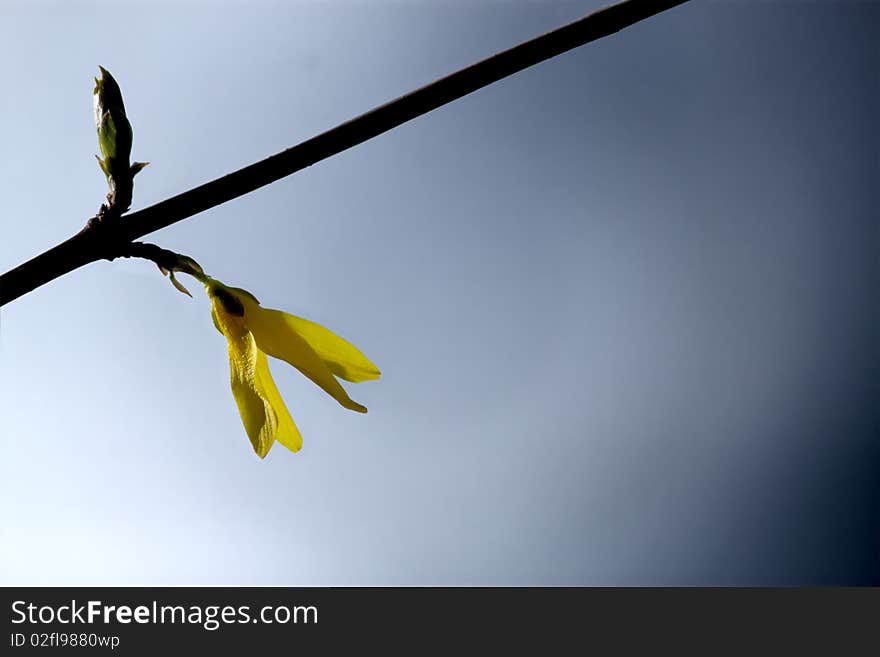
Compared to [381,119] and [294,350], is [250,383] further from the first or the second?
[381,119]

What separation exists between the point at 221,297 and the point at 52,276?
0.16m

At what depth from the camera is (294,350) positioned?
0.38 metres

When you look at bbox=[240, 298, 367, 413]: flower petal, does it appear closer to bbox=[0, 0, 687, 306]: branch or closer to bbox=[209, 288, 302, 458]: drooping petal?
bbox=[209, 288, 302, 458]: drooping petal

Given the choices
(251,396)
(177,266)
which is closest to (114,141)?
(177,266)

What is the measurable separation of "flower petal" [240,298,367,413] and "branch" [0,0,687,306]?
16 cm

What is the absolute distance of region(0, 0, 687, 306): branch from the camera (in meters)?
0.21

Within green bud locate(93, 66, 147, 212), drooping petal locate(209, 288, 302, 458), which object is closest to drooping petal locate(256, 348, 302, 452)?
drooping petal locate(209, 288, 302, 458)

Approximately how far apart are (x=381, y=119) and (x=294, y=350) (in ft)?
0.65

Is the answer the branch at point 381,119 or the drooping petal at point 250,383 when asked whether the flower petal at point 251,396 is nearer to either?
the drooping petal at point 250,383

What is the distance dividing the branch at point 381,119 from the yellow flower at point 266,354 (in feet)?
0.53

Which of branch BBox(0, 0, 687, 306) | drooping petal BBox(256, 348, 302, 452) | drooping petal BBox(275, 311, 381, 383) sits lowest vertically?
branch BBox(0, 0, 687, 306)

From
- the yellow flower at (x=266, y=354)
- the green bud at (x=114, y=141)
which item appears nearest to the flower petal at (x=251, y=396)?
the yellow flower at (x=266, y=354)

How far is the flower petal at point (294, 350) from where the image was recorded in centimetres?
38

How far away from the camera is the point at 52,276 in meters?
0.23
